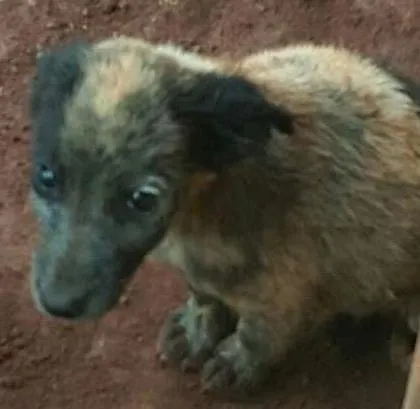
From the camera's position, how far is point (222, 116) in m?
1.85

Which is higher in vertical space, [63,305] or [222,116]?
[222,116]

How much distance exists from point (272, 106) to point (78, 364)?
86cm

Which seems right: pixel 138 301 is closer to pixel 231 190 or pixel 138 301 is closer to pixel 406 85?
pixel 231 190

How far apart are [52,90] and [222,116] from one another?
0.90 feet

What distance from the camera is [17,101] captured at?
2.87 m

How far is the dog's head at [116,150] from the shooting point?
179cm

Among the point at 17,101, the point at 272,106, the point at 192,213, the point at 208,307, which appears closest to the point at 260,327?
the point at 208,307

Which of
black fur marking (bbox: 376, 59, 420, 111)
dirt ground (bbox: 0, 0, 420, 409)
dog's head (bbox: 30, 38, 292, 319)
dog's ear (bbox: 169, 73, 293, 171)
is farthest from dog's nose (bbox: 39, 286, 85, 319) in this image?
black fur marking (bbox: 376, 59, 420, 111)

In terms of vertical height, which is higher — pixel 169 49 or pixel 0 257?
pixel 169 49

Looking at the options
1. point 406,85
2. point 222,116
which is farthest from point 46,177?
point 406,85

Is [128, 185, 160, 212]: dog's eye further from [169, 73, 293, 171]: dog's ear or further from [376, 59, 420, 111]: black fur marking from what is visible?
[376, 59, 420, 111]: black fur marking

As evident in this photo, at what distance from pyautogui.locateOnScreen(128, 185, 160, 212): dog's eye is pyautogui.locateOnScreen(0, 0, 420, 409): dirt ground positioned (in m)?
0.73

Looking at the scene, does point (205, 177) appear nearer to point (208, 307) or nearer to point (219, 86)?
point (219, 86)

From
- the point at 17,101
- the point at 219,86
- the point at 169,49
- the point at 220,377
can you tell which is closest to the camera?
the point at 219,86
